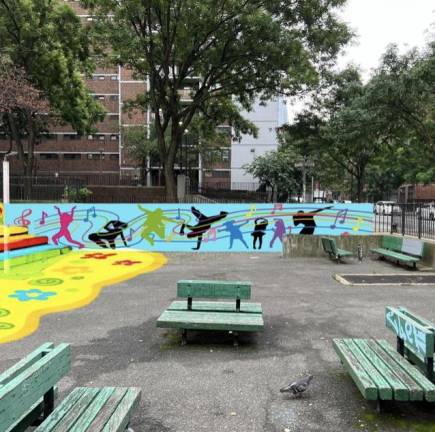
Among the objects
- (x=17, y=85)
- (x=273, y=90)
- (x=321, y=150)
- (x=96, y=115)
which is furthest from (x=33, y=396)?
(x=96, y=115)

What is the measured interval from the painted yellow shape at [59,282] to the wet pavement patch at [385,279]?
17.2 feet

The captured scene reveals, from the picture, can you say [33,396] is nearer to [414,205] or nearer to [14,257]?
[14,257]

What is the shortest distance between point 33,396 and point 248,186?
26816 mm

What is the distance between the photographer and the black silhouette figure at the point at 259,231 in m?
16.2

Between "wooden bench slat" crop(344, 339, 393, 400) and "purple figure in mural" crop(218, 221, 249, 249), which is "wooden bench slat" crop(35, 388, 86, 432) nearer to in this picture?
"wooden bench slat" crop(344, 339, 393, 400)

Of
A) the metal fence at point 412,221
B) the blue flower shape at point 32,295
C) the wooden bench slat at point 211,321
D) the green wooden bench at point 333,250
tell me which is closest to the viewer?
the wooden bench slat at point 211,321

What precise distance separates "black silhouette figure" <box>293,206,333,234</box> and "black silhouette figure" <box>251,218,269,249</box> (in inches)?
44.8

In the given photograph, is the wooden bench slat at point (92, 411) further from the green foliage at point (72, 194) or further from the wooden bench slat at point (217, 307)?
the green foliage at point (72, 194)

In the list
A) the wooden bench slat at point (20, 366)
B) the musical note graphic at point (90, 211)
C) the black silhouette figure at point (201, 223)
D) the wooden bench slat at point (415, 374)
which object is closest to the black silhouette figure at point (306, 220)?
the black silhouette figure at point (201, 223)

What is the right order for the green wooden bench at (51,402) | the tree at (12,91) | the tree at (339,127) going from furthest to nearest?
the tree at (339,127) → the tree at (12,91) → the green wooden bench at (51,402)

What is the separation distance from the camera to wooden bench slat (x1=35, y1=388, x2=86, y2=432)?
3.01m

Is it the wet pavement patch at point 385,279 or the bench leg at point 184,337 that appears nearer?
the bench leg at point 184,337

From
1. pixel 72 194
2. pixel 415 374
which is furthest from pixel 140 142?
pixel 415 374

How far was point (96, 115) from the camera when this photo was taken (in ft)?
115
